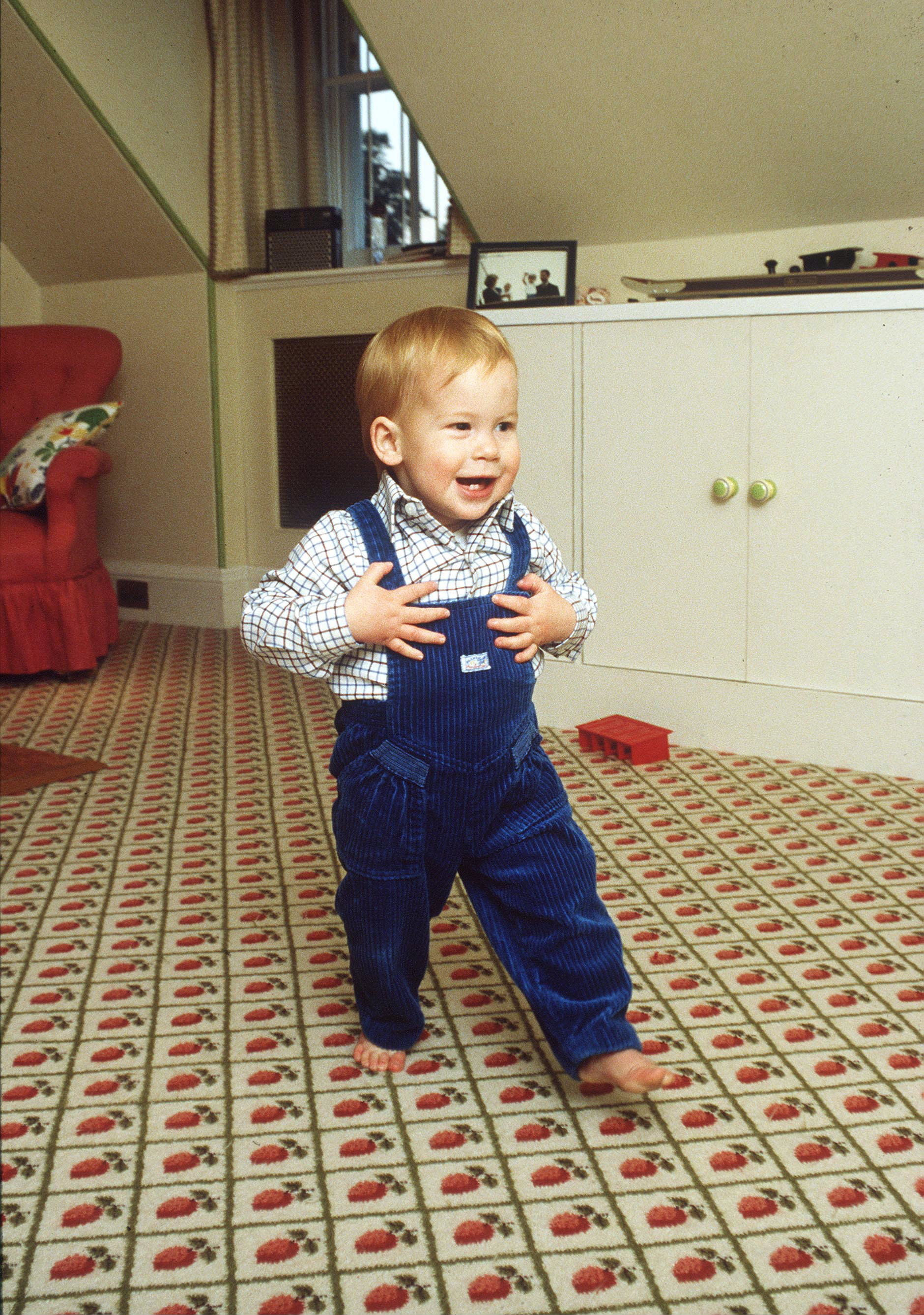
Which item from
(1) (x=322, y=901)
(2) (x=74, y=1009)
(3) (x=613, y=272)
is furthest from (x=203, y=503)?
(2) (x=74, y=1009)

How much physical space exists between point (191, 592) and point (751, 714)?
2.10 m

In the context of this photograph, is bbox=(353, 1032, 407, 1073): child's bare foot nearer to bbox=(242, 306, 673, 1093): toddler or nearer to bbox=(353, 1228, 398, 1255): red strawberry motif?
bbox=(242, 306, 673, 1093): toddler

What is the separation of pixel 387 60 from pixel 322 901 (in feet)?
6.17

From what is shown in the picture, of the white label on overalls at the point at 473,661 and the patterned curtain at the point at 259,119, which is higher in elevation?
the patterned curtain at the point at 259,119

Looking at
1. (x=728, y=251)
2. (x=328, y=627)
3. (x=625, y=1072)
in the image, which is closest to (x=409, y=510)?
(x=328, y=627)

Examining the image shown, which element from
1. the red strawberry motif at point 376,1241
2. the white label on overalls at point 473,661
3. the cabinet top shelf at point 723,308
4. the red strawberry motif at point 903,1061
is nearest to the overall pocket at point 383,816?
the white label on overalls at point 473,661

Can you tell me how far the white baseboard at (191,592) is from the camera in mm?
3783

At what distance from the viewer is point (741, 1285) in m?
0.94

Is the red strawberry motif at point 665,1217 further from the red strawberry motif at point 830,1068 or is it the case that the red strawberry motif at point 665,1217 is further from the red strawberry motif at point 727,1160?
the red strawberry motif at point 830,1068

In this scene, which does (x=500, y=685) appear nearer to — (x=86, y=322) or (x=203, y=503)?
(x=203, y=503)

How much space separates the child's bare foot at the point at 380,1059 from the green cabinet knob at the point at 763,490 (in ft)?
4.51

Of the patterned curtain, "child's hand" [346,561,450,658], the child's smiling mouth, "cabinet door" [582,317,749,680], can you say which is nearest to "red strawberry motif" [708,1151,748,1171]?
"child's hand" [346,561,450,658]

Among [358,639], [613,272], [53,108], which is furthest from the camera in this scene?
[53,108]

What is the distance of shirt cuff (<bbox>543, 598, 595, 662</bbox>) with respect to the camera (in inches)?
49.0
